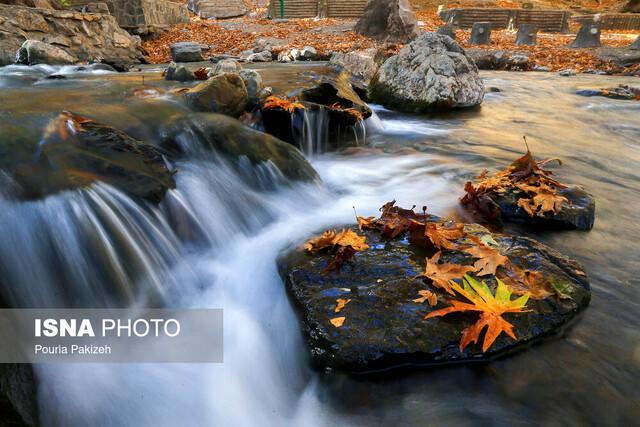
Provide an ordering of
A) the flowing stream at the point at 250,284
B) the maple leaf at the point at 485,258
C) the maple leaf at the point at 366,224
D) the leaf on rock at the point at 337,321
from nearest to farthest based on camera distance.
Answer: the flowing stream at the point at 250,284 → the leaf on rock at the point at 337,321 → the maple leaf at the point at 485,258 → the maple leaf at the point at 366,224

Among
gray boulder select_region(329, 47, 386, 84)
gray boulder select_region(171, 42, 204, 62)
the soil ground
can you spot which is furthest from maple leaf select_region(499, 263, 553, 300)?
the soil ground

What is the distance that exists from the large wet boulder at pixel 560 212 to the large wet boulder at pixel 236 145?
196 cm

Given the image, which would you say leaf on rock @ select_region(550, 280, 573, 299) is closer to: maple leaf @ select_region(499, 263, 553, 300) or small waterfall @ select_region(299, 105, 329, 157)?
maple leaf @ select_region(499, 263, 553, 300)

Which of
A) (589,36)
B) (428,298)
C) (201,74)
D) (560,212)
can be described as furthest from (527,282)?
(589,36)

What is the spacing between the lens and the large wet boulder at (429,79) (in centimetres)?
763

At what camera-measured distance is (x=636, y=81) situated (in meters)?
11.5

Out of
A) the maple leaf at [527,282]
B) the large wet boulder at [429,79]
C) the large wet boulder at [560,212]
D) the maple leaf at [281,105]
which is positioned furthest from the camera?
the large wet boulder at [429,79]

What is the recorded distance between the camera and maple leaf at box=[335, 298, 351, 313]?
2307mm

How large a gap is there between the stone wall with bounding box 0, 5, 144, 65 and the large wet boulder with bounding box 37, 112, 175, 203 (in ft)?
24.1

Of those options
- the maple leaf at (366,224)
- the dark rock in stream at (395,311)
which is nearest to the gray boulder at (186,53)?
the maple leaf at (366,224)

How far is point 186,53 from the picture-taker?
12.0 metres

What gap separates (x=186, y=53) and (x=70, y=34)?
2.94 meters

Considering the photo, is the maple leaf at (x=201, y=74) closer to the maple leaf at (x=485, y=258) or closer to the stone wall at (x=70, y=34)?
the stone wall at (x=70, y=34)

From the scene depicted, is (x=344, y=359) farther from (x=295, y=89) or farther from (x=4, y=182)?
(x=295, y=89)
